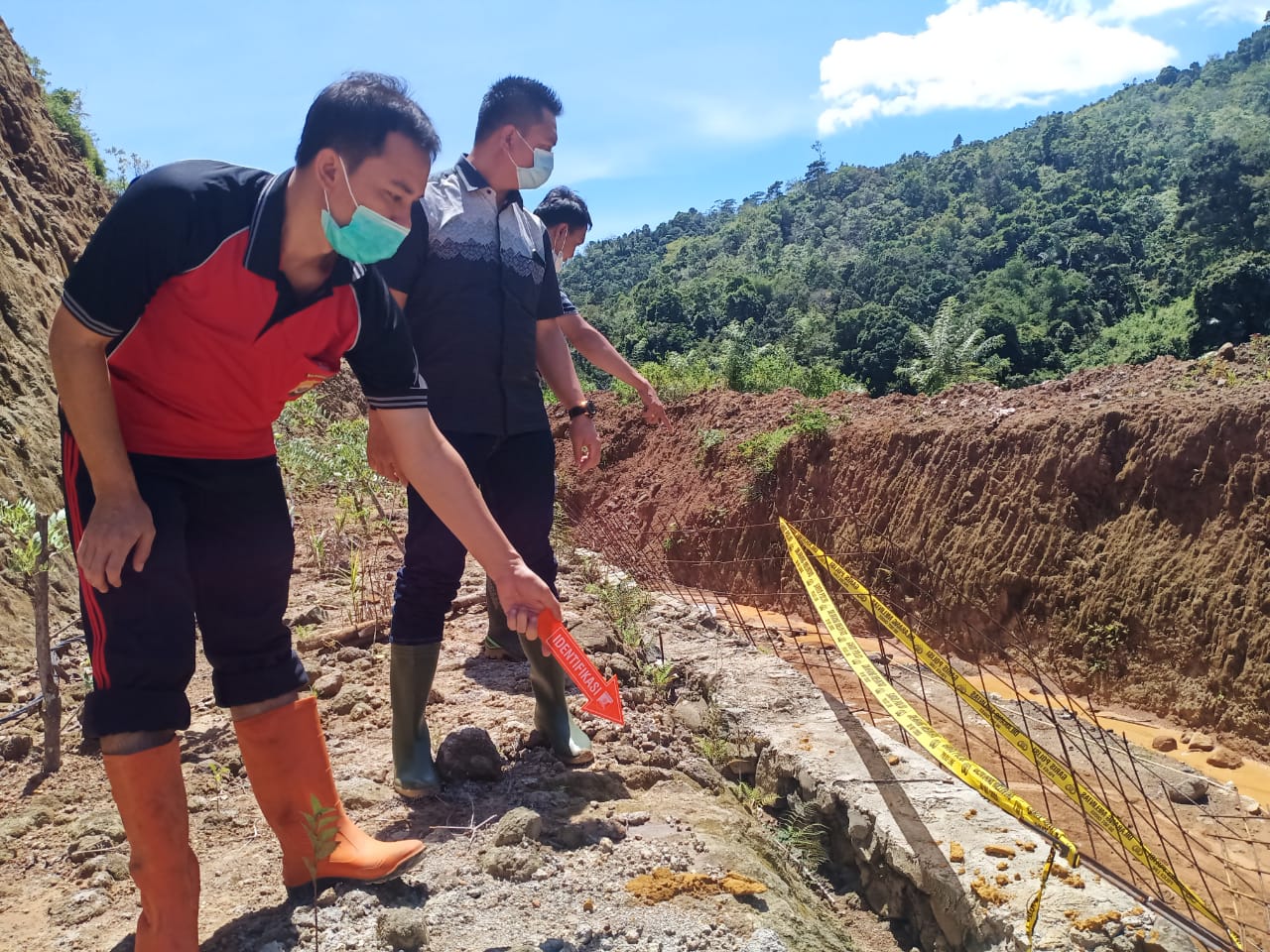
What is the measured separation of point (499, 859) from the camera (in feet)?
6.30

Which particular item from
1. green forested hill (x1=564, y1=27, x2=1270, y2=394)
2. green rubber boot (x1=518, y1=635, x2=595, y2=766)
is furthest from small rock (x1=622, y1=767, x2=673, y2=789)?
green forested hill (x1=564, y1=27, x2=1270, y2=394)

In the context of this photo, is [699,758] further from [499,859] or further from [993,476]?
[993,476]

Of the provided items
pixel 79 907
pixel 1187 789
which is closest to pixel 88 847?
pixel 79 907

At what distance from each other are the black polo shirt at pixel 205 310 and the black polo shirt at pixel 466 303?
23.8 inches

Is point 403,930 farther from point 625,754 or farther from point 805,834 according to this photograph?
point 805,834

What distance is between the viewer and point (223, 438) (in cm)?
167

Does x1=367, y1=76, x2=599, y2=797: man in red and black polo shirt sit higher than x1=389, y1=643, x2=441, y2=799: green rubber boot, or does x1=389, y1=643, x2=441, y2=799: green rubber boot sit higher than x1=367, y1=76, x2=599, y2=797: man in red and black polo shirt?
x1=367, y1=76, x2=599, y2=797: man in red and black polo shirt

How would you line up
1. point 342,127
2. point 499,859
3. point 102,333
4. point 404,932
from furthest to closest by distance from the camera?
point 499,859 < point 404,932 < point 342,127 < point 102,333

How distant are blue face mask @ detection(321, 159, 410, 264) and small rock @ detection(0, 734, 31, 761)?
6.62 ft

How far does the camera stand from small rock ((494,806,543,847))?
200 centimetres

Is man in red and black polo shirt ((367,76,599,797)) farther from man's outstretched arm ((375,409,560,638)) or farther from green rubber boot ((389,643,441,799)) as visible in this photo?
man's outstretched arm ((375,409,560,638))

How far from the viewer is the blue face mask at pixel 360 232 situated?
1.57m

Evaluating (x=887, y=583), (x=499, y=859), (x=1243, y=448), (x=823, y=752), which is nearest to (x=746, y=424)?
(x=887, y=583)

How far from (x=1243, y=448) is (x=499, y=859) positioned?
5.04m
